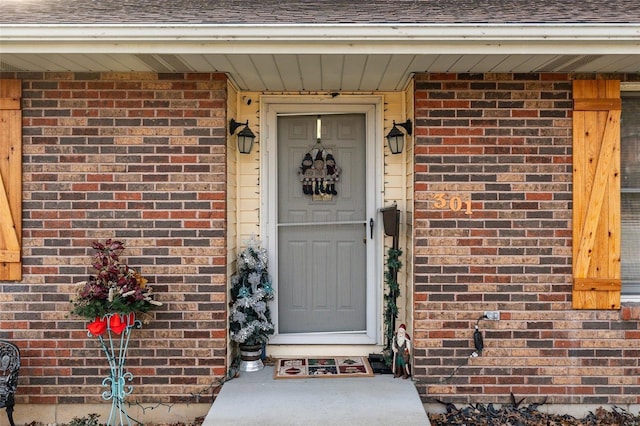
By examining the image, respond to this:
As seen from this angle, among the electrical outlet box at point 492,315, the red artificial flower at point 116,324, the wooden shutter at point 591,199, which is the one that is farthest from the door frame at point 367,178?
the wooden shutter at point 591,199

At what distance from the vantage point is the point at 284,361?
421 centimetres

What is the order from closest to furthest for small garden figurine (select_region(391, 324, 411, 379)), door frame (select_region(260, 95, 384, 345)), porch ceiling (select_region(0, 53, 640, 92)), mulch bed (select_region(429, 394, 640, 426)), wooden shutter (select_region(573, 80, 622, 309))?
porch ceiling (select_region(0, 53, 640, 92)) < mulch bed (select_region(429, 394, 640, 426)) < wooden shutter (select_region(573, 80, 622, 309)) < small garden figurine (select_region(391, 324, 411, 379)) < door frame (select_region(260, 95, 384, 345))

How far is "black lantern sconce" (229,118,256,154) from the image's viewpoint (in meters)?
4.04

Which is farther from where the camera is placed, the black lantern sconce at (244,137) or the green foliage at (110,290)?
the black lantern sconce at (244,137)

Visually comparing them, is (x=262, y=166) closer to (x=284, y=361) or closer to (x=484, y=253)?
(x=284, y=361)

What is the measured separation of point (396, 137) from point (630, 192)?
73.9 inches

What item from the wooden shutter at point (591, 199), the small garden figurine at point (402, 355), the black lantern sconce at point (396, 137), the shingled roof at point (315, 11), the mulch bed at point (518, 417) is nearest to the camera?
the shingled roof at point (315, 11)

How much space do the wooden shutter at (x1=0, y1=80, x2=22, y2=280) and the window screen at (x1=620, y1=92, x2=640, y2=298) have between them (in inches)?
183

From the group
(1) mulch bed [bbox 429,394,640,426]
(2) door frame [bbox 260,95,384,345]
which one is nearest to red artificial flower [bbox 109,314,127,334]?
(2) door frame [bbox 260,95,384,345]

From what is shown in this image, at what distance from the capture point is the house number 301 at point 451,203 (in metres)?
3.76

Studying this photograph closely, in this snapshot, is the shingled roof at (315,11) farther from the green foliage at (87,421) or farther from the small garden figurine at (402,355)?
the green foliage at (87,421)

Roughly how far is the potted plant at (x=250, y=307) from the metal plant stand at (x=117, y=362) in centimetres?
75

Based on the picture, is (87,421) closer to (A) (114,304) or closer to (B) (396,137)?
(A) (114,304)

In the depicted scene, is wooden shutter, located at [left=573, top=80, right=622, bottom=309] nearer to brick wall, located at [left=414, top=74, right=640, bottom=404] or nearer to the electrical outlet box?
brick wall, located at [left=414, top=74, right=640, bottom=404]
